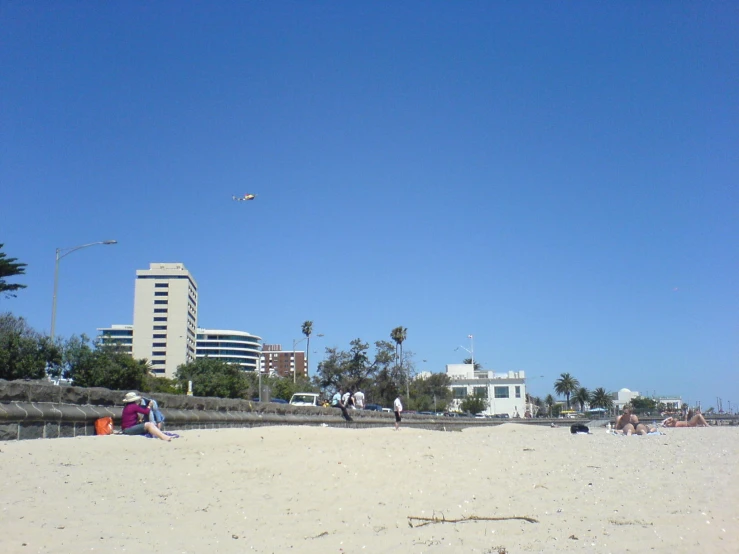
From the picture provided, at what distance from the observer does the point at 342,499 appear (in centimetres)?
761

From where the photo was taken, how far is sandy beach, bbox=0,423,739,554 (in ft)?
19.2

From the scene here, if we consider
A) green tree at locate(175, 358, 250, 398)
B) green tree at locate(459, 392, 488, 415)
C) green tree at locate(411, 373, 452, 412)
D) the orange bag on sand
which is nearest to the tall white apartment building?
green tree at locate(411, 373, 452, 412)

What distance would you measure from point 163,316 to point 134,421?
151570mm

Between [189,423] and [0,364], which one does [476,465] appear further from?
[0,364]

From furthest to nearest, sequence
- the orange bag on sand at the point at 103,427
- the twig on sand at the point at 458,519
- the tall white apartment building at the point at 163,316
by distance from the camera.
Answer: the tall white apartment building at the point at 163,316 → the orange bag on sand at the point at 103,427 → the twig on sand at the point at 458,519

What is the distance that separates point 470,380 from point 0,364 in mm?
83540

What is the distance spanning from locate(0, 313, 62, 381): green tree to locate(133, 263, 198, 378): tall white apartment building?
108322mm

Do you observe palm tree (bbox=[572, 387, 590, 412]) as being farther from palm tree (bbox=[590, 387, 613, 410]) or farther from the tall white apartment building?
the tall white apartment building

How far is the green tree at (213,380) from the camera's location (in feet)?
232

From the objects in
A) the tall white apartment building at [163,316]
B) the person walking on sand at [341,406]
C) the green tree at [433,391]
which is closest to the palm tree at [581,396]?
the green tree at [433,391]

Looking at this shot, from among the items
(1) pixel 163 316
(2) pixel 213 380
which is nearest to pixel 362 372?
(2) pixel 213 380

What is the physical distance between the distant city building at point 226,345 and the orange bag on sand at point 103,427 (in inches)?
6840

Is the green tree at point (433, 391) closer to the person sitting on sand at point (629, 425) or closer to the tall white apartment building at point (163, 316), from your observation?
the person sitting on sand at point (629, 425)

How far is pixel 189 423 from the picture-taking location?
14.4 m
